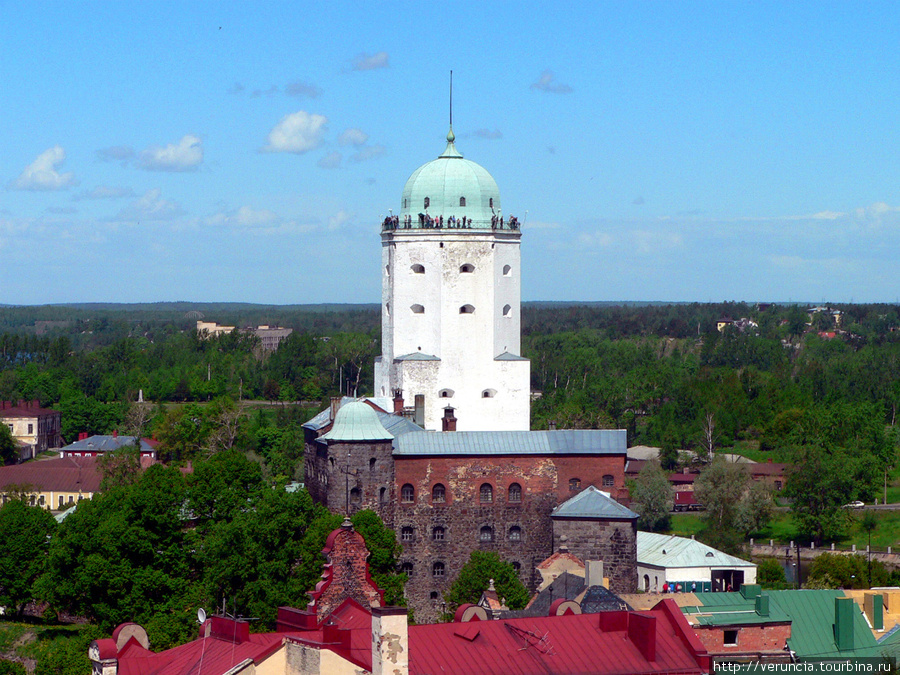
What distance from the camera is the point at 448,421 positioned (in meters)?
70.6

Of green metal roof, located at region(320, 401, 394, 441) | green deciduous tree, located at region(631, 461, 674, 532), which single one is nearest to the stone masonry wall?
green metal roof, located at region(320, 401, 394, 441)

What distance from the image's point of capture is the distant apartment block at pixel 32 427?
13712cm

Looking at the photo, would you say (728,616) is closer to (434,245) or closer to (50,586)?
(50,586)

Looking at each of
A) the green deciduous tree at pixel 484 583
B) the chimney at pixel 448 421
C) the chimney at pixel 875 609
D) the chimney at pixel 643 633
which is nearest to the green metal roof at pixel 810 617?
the chimney at pixel 875 609

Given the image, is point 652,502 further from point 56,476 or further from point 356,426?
point 56,476

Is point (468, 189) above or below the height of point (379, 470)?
above

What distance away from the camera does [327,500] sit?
6412cm

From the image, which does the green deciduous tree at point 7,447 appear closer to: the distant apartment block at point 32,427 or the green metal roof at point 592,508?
the distant apartment block at point 32,427

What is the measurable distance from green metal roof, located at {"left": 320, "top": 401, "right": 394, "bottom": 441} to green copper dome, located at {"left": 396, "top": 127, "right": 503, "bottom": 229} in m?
10.8

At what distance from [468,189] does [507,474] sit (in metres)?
13.2

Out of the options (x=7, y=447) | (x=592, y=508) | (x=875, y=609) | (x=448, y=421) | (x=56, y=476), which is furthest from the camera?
(x=7, y=447)

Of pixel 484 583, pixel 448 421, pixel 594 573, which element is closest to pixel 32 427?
pixel 448 421

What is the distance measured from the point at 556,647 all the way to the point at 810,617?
11.4m

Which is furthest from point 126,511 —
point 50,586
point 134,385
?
point 134,385
